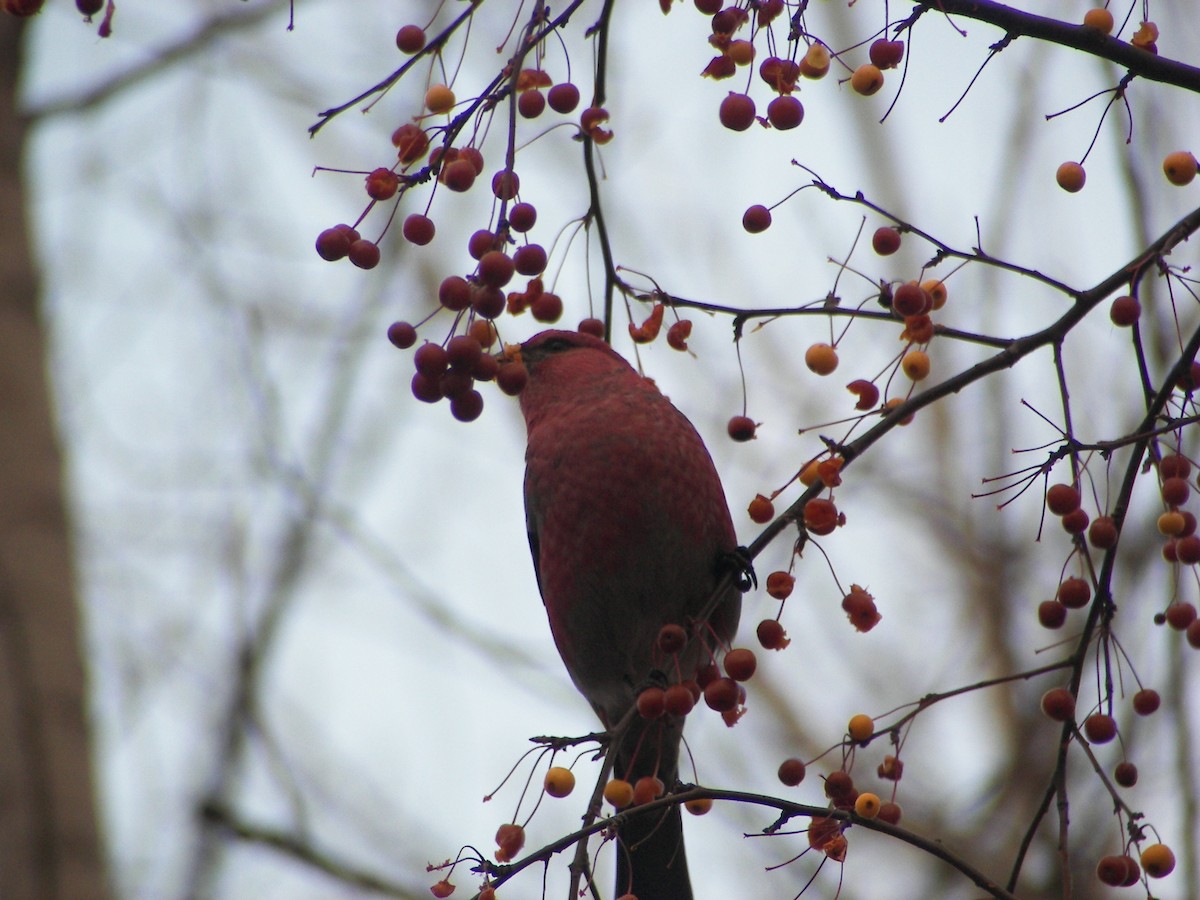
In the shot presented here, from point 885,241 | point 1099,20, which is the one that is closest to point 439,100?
point 885,241

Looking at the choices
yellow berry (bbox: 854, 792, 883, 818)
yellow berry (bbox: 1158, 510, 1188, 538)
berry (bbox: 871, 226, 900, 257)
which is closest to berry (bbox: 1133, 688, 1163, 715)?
yellow berry (bbox: 1158, 510, 1188, 538)

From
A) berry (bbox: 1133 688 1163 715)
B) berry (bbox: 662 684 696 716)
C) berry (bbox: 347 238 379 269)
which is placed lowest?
berry (bbox: 662 684 696 716)

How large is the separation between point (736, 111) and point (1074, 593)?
862mm

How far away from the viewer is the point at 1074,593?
177 centimetres

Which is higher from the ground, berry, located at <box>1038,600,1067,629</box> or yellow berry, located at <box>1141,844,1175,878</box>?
berry, located at <box>1038,600,1067,629</box>

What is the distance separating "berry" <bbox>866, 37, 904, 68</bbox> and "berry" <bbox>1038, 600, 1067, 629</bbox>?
0.81m

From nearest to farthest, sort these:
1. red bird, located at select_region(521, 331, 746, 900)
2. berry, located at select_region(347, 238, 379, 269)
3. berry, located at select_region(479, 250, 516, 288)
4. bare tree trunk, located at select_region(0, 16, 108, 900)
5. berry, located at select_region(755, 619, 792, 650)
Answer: berry, located at select_region(479, 250, 516, 288)
berry, located at select_region(347, 238, 379, 269)
berry, located at select_region(755, 619, 792, 650)
red bird, located at select_region(521, 331, 746, 900)
bare tree trunk, located at select_region(0, 16, 108, 900)

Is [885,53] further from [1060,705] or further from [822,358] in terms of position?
[1060,705]

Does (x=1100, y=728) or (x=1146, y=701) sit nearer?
(x=1100, y=728)

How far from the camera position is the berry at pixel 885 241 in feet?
6.39

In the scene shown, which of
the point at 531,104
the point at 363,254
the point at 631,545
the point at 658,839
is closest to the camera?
the point at 363,254

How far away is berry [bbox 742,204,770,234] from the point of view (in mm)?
1987

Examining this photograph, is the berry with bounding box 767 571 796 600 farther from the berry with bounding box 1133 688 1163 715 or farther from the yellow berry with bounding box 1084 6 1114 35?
the yellow berry with bounding box 1084 6 1114 35

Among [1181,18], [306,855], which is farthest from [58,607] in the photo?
[1181,18]
